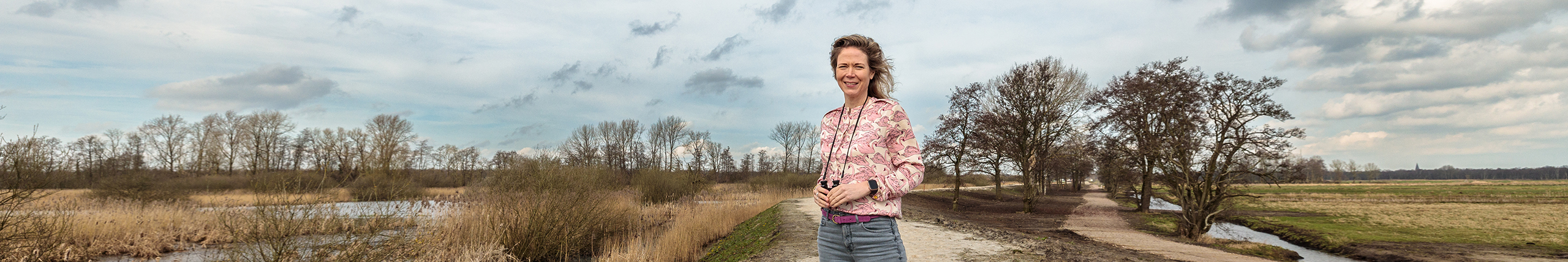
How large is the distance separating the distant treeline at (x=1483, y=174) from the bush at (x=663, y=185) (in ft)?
548

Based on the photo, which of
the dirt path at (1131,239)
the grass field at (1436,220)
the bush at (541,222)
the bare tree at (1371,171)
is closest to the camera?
the bush at (541,222)

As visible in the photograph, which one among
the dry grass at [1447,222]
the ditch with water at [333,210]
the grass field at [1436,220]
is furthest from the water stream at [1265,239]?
the ditch with water at [333,210]

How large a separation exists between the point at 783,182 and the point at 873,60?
2529 cm

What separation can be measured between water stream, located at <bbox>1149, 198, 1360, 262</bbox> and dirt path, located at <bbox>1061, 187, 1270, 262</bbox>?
194 centimetres

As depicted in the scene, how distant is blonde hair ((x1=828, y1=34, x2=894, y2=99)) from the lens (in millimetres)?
1588

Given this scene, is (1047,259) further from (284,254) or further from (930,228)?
(284,254)

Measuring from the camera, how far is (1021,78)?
20.5 m

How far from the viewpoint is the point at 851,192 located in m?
1.38

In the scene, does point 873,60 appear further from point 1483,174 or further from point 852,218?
point 1483,174

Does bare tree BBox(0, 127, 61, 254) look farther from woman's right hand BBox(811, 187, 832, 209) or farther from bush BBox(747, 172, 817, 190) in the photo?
bush BBox(747, 172, 817, 190)

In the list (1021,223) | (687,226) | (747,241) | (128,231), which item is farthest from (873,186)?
(128,231)

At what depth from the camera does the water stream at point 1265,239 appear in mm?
12641

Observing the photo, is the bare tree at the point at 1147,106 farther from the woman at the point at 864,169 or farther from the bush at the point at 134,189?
the bush at the point at 134,189

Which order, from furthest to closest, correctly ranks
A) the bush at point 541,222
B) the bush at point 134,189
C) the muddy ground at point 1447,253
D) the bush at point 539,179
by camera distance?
the bush at point 134,189 < the muddy ground at point 1447,253 < the bush at point 539,179 < the bush at point 541,222
